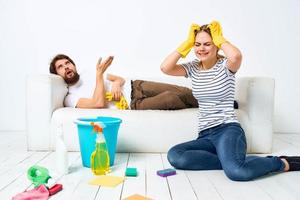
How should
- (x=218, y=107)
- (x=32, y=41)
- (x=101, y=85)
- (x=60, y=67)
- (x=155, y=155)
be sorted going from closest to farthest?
(x=218, y=107) < (x=155, y=155) < (x=101, y=85) < (x=60, y=67) < (x=32, y=41)

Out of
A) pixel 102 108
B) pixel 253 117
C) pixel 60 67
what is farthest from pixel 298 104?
pixel 60 67

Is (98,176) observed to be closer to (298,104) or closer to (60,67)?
(60,67)

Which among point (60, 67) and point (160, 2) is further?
point (160, 2)

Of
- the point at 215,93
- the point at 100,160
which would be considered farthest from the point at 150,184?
the point at 215,93

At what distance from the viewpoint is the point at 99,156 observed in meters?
1.61

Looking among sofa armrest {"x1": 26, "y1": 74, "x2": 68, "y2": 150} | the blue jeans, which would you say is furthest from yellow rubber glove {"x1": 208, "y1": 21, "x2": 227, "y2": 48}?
sofa armrest {"x1": 26, "y1": 74, "x2": 68, "y2": 150}

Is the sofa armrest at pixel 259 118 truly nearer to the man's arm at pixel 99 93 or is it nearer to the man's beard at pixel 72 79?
the man's arm at pixel 99 93

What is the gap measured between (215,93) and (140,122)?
587 millimetres

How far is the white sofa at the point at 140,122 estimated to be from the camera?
206 centimetres

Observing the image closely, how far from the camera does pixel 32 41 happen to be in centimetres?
297

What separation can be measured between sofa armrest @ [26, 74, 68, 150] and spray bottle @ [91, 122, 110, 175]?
0.61m

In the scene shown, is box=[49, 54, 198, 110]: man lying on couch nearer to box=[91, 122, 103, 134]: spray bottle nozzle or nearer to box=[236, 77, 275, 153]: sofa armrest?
box=[236, 77, 275, 153]: sofa armrest

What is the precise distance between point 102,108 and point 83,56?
3.11 ft

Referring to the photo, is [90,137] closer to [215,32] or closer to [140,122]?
[140,122]
